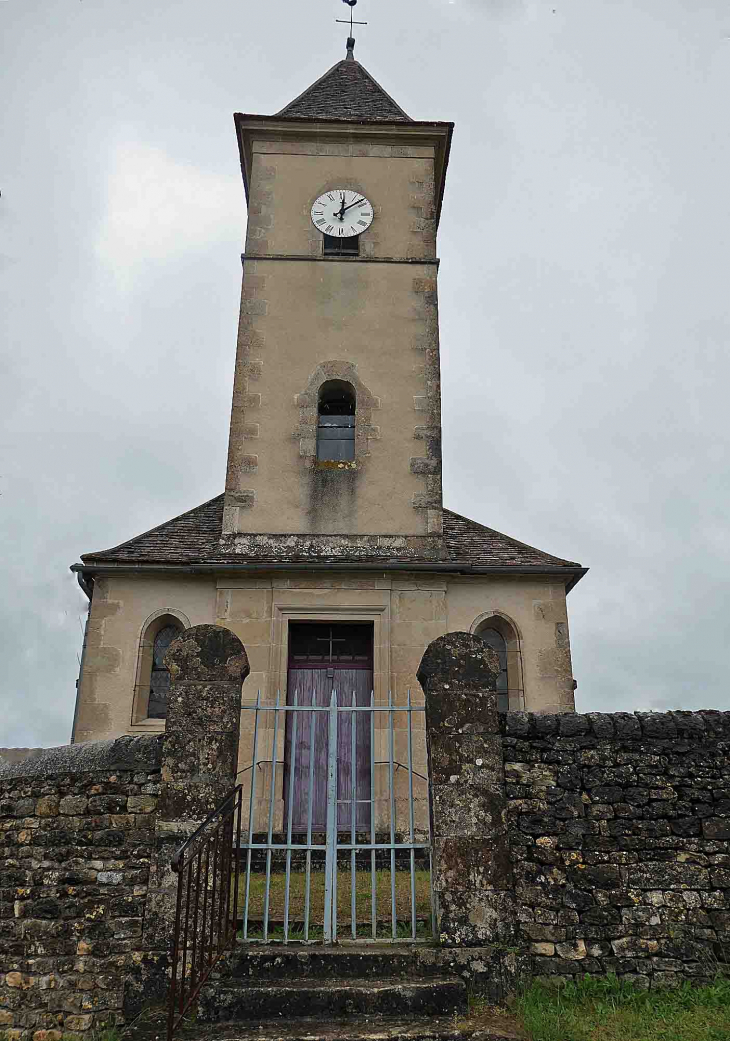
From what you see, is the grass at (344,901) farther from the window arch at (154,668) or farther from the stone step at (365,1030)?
the window arch at (154,668)

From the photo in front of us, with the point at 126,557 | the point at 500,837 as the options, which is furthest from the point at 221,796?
the point at 126,557

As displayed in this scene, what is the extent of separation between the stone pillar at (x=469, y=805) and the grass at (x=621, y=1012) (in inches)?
13.2

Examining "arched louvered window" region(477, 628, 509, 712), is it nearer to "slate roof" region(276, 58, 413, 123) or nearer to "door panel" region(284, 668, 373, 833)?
"door panel" region(284, 668, 373, 833)

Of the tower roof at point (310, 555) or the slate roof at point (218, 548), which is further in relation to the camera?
the slate roof at point (218, 548)

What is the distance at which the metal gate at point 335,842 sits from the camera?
18.8 ft

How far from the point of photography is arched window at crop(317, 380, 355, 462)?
1275 centimetres

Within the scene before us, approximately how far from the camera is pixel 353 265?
13.9 m

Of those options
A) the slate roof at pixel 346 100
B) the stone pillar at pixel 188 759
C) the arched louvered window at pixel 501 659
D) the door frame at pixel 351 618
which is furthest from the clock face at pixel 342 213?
the stone pillar at pixel 188 759

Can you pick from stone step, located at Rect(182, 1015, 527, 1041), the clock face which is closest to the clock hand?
the clock face

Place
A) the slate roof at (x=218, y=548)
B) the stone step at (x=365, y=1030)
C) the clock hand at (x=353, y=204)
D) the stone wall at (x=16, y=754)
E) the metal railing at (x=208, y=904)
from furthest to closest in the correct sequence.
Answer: the clock hand at (x=353, y=204) → the slate roof at (x=218, y=548) → the stone wall at (x=16, y=754) → the metal railing at (x=208, y=904) → the stone step at (x=365, y=1030)

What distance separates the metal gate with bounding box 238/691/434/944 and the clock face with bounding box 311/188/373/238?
26.5 feet

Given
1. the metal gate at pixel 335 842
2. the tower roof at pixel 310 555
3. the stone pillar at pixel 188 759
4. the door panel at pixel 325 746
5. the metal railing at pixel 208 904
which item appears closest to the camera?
the metal railing at pixel 208 904

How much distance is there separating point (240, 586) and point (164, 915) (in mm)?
6109

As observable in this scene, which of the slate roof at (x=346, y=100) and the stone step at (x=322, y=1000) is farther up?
the slate roof at (x=346, y=100)
